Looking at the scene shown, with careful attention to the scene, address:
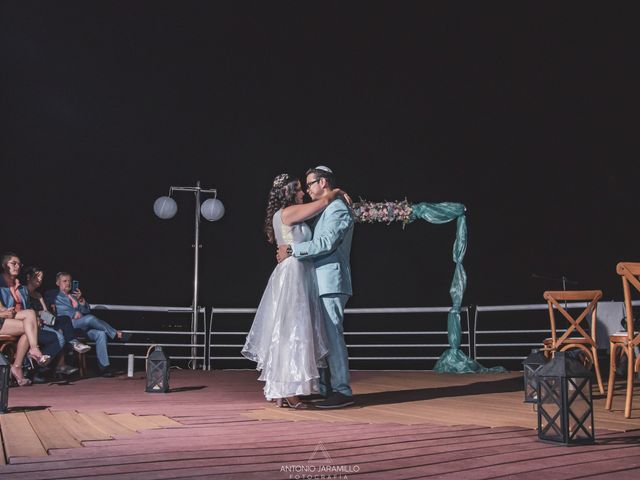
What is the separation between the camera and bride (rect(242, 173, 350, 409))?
11.6ft

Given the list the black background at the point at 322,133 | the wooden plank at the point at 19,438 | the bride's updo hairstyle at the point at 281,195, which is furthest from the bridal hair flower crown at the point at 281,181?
the black background at the point at 322,133

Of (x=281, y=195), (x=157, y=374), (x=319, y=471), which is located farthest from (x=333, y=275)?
(x=319, y=471)

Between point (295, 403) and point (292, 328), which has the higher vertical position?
point (292, 328)

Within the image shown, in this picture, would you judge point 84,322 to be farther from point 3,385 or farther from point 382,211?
point 382,211

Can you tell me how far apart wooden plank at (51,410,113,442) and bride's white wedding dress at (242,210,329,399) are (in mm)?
1043

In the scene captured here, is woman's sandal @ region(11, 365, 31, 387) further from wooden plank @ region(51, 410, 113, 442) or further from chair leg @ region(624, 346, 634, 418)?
chair leg @ region(624, 346, 634, 418)

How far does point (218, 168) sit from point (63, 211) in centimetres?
489

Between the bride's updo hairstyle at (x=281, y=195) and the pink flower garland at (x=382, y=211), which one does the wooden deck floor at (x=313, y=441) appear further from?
the pink flower garland at (x=382, y=211)

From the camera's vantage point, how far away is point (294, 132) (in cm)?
1841

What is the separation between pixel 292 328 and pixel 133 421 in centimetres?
99

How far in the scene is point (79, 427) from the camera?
108 inches

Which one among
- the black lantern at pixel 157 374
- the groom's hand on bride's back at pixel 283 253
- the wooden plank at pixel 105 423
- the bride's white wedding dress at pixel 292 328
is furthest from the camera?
the black lantern at pixel 157 374

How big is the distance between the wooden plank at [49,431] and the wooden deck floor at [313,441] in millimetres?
11

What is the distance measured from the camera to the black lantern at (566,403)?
90.9 inches
